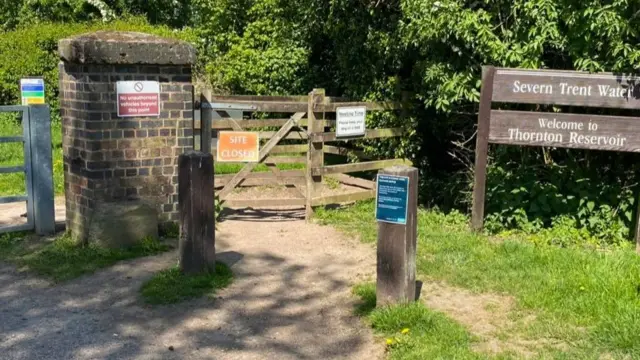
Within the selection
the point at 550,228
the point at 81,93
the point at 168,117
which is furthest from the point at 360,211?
the point at 81,93

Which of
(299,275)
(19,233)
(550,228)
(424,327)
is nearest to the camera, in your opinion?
(424,327)

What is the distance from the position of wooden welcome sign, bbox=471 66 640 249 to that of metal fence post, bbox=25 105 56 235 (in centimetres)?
463

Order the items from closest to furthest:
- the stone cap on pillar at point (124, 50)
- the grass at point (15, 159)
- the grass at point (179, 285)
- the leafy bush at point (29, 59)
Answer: the grass at point (179, 285) < the stone cap on pillar at point (124, 50) < the grass at point (15, 159) < the leafy bush at point (29, 59)

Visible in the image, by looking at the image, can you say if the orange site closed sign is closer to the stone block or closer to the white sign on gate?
the white sign on gate

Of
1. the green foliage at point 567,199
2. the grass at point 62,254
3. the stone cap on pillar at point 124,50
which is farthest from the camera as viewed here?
the green foliage at point 567,199

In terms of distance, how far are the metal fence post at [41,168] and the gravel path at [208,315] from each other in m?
1.07

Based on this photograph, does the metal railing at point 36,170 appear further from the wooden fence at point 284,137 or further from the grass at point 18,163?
the grass at point 18,163

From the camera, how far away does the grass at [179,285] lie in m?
5.50

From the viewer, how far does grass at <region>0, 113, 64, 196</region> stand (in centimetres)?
1013

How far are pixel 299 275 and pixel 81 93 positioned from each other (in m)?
2.72

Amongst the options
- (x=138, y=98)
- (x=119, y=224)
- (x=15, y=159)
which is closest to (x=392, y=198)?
(x=119, y=224)

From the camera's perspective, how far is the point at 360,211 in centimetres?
895

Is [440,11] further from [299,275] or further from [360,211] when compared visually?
[299,275]

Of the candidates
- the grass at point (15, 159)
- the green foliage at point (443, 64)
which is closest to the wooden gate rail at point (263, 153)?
the green foliage at point (443, 64)
